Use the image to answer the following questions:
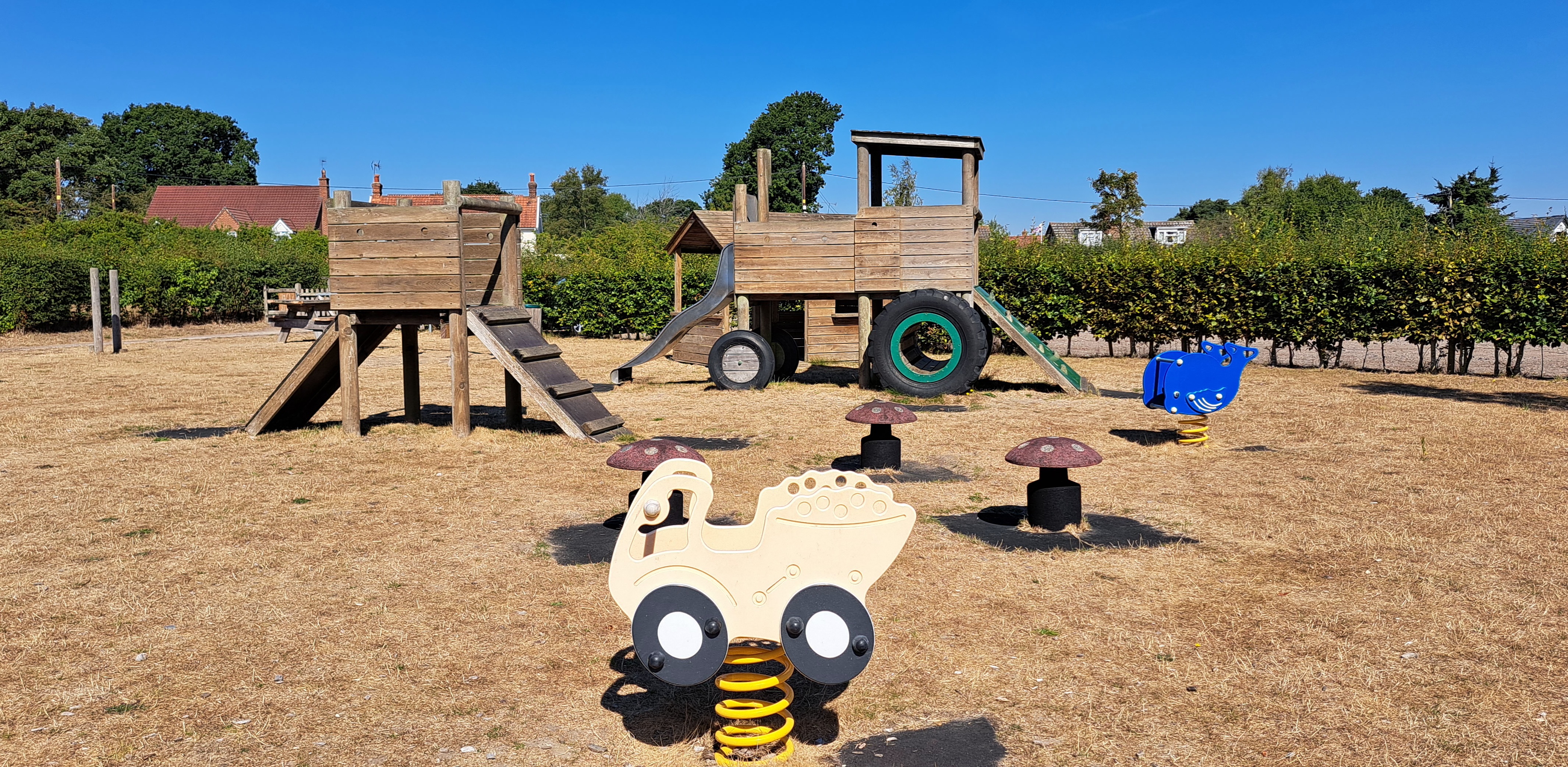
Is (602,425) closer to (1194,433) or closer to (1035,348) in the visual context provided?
(1194,433)

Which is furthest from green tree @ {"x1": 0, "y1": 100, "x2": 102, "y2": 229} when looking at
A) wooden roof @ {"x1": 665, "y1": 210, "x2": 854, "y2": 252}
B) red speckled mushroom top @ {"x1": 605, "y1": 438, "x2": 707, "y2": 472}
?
red speckled mushroom top @ {"x1": 605, "y1": 438, "x2": 707, "y2": 472}

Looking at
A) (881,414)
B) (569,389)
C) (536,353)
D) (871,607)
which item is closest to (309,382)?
(536,353)

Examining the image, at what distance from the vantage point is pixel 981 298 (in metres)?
16.0

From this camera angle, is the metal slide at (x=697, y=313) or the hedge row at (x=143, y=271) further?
the hedge row at (x=143, y=271)

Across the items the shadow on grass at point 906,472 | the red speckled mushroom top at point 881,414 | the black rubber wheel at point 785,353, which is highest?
the black rubber wheel at point 785,353

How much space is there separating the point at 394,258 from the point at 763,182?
292 inches

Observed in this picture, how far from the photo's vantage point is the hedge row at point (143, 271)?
26.3m

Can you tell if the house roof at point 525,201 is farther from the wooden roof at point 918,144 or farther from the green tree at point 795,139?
the wooden roof at point 918,144

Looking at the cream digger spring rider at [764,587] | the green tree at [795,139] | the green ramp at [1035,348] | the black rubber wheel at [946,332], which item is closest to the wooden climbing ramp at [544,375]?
the black rubber wheel at [946,332]

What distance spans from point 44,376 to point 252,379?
A: 3611mm

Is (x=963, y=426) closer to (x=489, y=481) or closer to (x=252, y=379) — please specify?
(x=489, y=481)

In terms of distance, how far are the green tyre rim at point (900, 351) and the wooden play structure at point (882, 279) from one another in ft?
0.06

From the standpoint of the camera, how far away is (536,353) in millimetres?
11414

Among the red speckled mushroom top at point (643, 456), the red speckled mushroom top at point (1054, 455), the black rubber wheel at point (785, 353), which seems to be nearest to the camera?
the red speckled mushroom top at point (643, 456)
